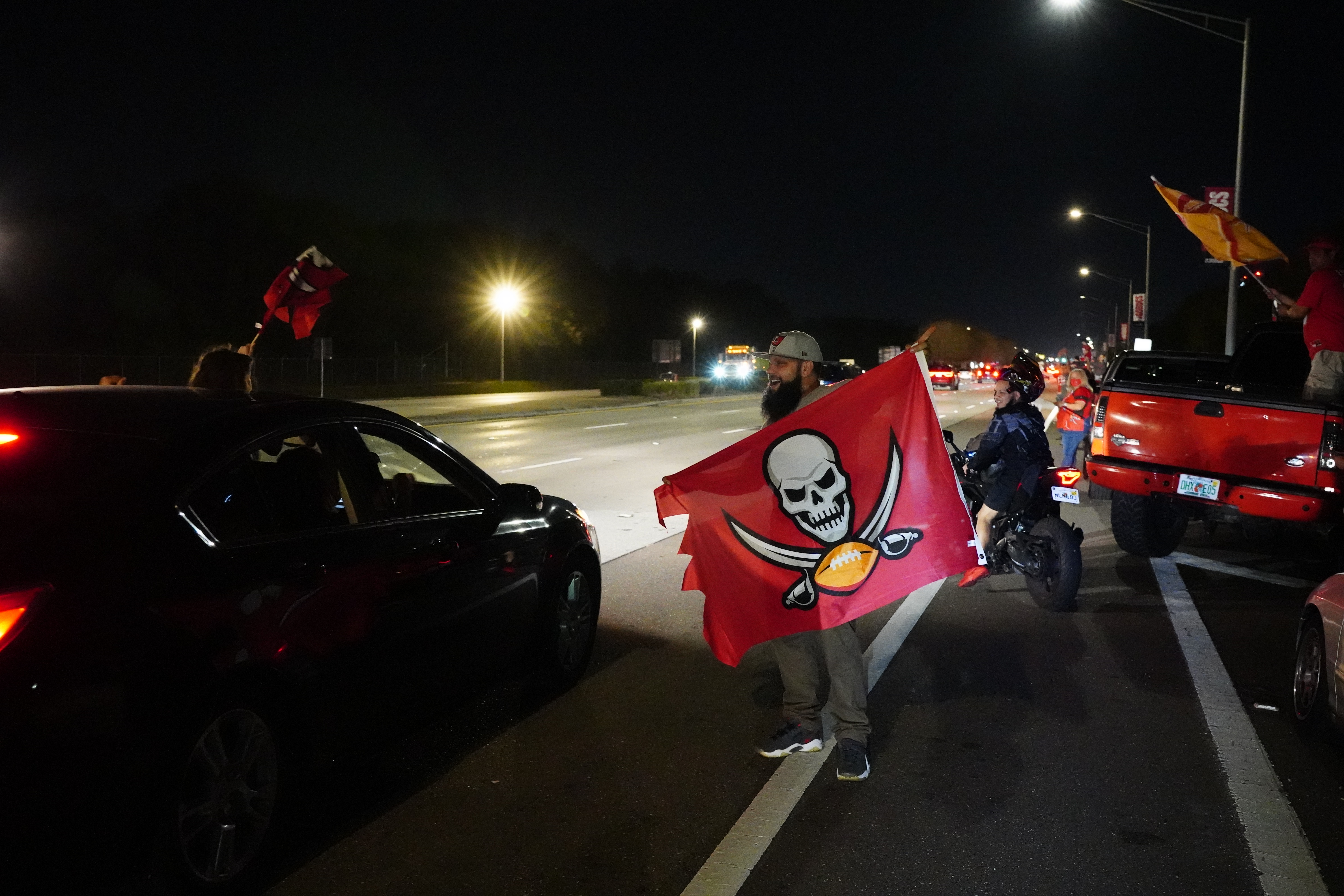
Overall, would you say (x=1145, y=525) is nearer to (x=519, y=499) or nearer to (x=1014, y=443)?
(x=1014, y=443)

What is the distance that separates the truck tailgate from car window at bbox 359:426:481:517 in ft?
20.4

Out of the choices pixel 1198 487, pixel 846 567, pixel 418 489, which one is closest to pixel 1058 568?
pixel 1198 487

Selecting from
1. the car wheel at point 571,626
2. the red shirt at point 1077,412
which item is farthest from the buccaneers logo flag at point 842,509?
the red shirt at point 1077,412

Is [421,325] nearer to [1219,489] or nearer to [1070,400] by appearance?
[1070,400]

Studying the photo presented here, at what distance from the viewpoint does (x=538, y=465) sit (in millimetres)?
19141

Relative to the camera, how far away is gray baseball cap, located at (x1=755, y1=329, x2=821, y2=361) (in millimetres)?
5105

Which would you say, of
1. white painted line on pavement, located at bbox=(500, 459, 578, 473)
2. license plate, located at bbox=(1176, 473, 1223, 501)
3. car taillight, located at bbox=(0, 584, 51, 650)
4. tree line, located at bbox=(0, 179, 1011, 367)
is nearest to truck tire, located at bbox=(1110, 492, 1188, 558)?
license plate, located at bbox=(1176, 473, 1223, 501)

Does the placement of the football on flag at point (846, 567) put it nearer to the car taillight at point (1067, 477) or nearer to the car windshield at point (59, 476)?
the car windshield at point (59, 476)

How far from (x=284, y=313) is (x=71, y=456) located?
789 cm

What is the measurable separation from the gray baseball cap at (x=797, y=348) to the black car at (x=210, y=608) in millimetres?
1467

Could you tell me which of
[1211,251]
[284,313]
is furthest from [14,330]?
[1211,251]

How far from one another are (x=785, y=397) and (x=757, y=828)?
1876mm

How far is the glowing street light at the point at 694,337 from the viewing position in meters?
84.7

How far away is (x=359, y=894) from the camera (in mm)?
3721
